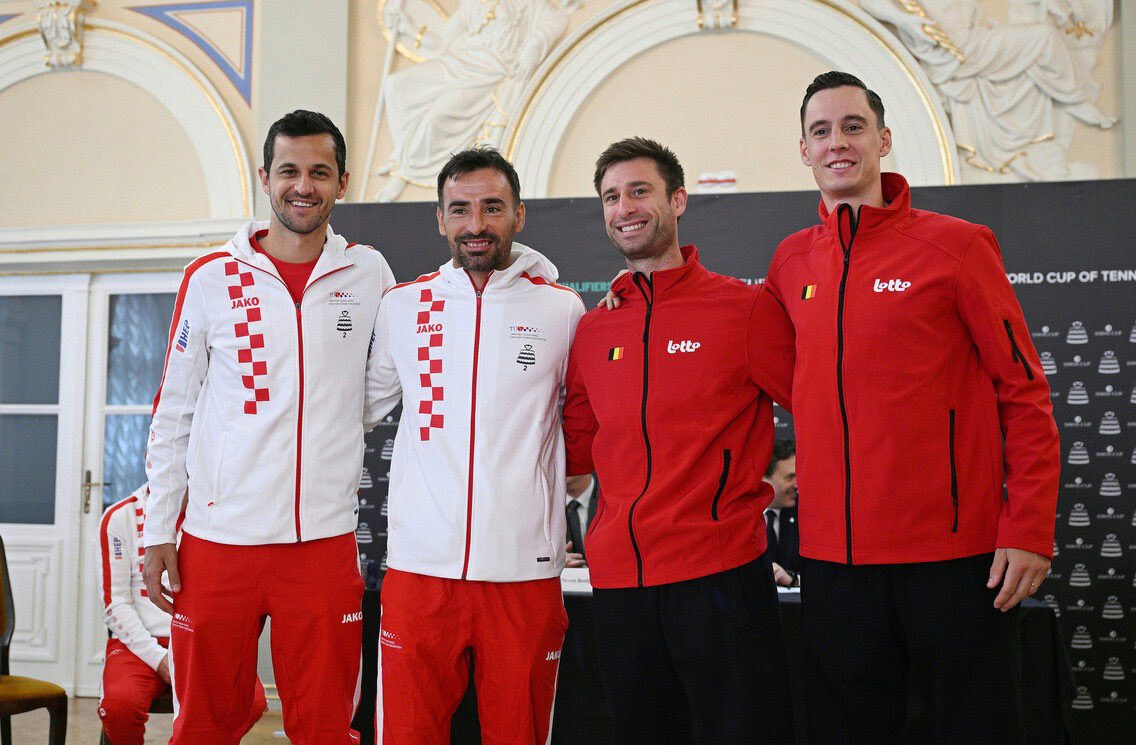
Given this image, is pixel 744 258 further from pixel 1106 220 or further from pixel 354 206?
pixel 354 206

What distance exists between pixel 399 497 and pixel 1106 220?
3.32 m

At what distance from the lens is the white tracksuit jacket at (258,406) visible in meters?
2.07

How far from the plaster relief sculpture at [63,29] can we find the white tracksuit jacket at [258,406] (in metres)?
3.91

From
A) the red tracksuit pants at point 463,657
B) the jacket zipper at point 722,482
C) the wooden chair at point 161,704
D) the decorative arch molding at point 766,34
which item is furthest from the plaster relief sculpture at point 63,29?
the jacket zipper at point 722,482

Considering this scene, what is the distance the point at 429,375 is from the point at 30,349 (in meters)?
4.29

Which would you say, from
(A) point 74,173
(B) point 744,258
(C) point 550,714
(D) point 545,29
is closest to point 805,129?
(C) point 550,714

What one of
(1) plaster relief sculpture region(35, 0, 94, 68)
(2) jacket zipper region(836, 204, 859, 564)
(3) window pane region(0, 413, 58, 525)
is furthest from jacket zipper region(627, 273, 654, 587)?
(1) plaster relief sculpture region(35, 0, 94, 68)

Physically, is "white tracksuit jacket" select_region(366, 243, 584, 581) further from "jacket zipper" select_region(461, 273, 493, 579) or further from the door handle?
the door handle

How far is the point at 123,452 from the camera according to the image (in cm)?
525

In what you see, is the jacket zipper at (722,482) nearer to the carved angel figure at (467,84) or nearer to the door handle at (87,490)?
the carved angel figure at (467,84)

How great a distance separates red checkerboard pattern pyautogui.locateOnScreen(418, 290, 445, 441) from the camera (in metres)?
2.07

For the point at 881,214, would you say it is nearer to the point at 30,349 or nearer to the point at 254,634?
the point at 254,634

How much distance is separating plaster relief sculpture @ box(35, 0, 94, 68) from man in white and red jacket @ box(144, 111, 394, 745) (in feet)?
12.8

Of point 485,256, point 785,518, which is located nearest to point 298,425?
point 485,256
